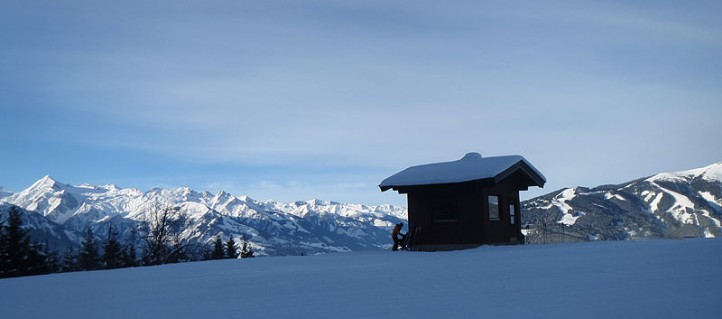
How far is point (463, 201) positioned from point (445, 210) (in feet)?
3.39

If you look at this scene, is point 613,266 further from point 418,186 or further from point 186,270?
point 418,186

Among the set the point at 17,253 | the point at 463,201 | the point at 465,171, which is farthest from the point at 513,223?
the point at 17,253

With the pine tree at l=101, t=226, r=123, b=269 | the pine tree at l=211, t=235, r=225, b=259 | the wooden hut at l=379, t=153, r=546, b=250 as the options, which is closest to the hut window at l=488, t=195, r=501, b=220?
the wooden hut at l=379, t=153, r=546, b=250

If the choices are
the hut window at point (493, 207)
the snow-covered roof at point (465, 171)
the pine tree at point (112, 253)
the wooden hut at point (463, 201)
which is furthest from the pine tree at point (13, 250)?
the hut window at point (493, 207)

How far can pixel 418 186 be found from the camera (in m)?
23.9

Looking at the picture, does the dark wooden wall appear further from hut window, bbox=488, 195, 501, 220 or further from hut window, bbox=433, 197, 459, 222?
hut window, bbox=488, 195, 501, 220

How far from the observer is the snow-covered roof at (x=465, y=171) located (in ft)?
73.7

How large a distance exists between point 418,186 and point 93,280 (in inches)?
562

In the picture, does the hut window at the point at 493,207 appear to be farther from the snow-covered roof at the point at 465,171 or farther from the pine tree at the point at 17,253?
the pine tree at the point at 17,253

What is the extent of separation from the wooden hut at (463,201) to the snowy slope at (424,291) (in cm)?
936

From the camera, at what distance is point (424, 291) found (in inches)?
352

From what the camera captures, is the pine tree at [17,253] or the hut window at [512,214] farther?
the pine tree at [17,253]

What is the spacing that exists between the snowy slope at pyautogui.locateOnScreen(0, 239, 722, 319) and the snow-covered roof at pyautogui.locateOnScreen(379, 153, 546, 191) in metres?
9.25

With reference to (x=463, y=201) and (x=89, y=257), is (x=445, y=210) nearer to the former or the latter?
(x=463, y=201)
